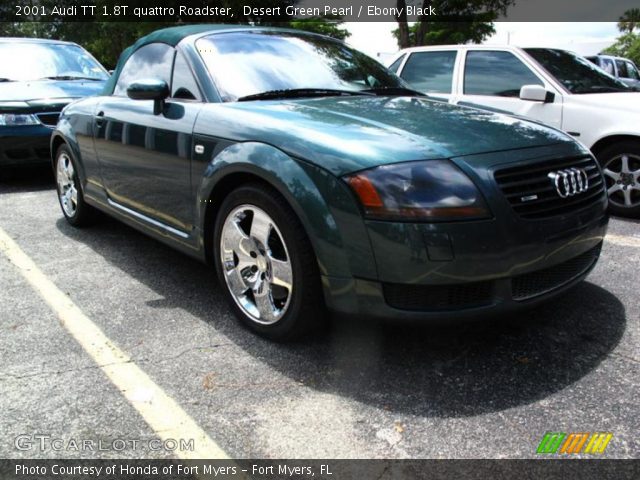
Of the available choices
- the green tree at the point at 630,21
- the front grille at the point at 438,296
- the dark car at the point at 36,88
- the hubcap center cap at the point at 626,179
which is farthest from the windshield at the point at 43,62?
the green tree at the point at 630,21

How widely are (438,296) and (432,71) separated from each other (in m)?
Answer: 4.61

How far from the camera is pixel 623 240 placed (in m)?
4.41

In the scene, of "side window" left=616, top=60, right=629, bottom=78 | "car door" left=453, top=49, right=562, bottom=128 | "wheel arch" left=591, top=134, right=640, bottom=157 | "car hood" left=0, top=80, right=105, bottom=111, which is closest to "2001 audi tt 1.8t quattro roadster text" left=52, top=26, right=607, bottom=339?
"car door" left=453, top=49, right=562, bottom=128

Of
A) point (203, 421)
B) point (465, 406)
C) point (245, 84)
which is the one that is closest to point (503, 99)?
point (245, 84)

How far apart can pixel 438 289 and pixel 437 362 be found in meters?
0.45

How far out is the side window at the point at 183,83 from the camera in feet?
10.9

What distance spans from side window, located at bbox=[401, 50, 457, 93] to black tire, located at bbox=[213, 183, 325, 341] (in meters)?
3.94

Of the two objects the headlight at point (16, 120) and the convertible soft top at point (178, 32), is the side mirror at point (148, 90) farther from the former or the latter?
the headlight at point (16, 120)

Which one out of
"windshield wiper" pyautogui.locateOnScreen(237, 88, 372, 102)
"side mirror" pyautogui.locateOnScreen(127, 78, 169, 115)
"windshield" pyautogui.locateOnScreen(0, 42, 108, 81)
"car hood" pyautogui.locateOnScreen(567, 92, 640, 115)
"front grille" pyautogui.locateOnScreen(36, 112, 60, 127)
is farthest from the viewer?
"windshield" pyautogui.locateOnScreen(0, 42, 108, 81)

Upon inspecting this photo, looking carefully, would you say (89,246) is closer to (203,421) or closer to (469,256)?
(203,421)

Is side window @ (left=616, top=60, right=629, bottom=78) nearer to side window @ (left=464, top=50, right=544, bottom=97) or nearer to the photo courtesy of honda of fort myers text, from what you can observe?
side window @ (left=464, top=50, right=544, bottom=97)

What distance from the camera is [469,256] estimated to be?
2.27 meters

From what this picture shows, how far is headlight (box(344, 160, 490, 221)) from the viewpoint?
89.4 inches

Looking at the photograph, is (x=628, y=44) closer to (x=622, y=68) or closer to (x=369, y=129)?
(x=622, y=68)
